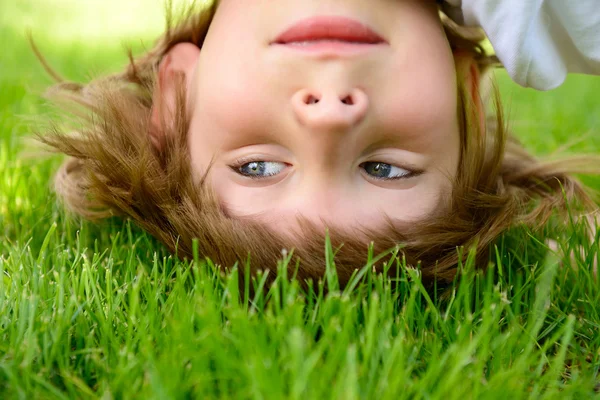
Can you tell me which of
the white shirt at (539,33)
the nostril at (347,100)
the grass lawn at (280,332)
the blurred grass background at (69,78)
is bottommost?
the blurred grass background at (69,78)

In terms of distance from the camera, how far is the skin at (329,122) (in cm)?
180

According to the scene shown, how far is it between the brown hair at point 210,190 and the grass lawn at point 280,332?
0.09 m

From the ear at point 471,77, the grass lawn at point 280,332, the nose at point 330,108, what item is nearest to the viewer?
the grass lawn at point 280,332

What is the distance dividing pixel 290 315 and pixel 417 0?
112 cm

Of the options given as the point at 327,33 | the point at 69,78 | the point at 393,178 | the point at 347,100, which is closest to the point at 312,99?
the point at 347,100

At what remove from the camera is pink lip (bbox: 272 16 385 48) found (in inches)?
74.9

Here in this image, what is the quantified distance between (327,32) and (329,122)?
312 mm

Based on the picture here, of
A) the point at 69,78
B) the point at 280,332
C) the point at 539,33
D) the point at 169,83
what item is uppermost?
the point at 539,33

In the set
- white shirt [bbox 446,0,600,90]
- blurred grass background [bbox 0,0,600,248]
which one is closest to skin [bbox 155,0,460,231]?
Result: white shirt [bbox 446,0,600,90]

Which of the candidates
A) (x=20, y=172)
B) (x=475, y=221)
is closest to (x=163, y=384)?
(x=475, y=221)

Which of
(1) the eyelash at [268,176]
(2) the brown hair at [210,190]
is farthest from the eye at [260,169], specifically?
(2) the brown hair at [210,190]

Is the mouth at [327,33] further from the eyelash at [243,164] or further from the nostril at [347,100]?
the eyelash at [243,164]

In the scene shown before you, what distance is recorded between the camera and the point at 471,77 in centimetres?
224

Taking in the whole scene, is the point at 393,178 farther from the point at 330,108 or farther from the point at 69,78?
the point at 69,78
